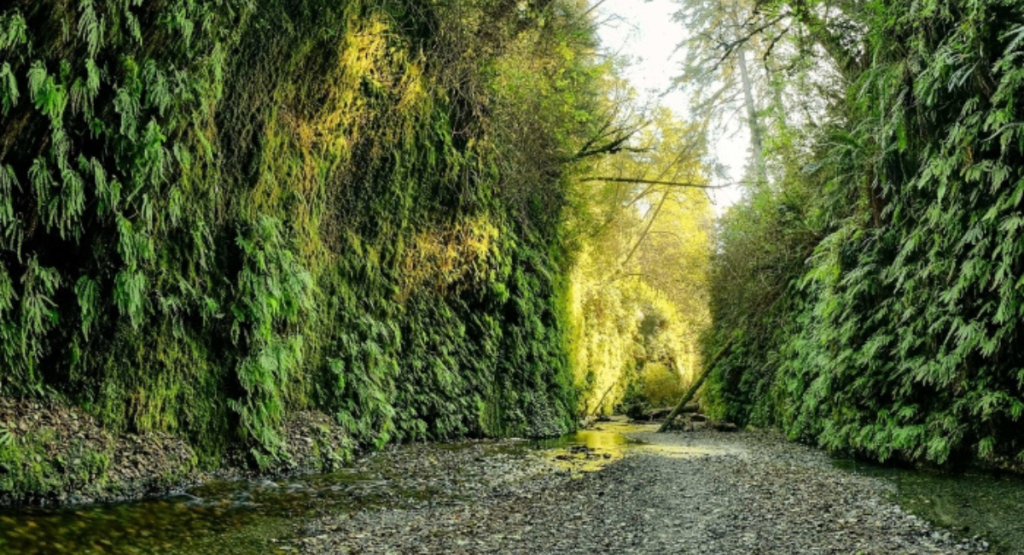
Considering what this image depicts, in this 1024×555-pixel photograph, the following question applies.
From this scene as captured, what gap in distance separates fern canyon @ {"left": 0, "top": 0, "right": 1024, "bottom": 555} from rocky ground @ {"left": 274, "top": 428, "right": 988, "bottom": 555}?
51 mm

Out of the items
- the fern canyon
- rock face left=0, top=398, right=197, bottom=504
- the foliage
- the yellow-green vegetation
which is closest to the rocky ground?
the fern canyon

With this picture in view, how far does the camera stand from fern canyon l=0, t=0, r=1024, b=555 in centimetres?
550

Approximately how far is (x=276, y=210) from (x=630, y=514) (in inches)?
215

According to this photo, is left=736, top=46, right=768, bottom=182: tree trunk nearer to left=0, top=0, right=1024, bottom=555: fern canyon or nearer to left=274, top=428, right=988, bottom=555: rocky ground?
left=0, top=0, right=1024, bottom=555: fern canyon

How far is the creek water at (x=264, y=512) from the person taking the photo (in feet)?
15.2

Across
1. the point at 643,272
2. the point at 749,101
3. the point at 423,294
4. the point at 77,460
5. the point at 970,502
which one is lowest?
the point at 970,502

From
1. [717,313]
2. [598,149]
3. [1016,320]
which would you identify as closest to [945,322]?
[1016,320]

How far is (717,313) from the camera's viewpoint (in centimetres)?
2139

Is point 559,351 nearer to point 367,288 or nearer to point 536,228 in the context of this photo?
point 536,228

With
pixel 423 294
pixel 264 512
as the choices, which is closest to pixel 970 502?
pixel 264 512

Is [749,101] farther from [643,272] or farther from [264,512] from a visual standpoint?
[264,512]

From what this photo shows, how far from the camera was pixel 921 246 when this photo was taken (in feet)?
29.7

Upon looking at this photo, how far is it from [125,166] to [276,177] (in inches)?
98.0

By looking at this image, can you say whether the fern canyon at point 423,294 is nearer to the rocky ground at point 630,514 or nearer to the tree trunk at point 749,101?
the rocky ground at point 630,514
